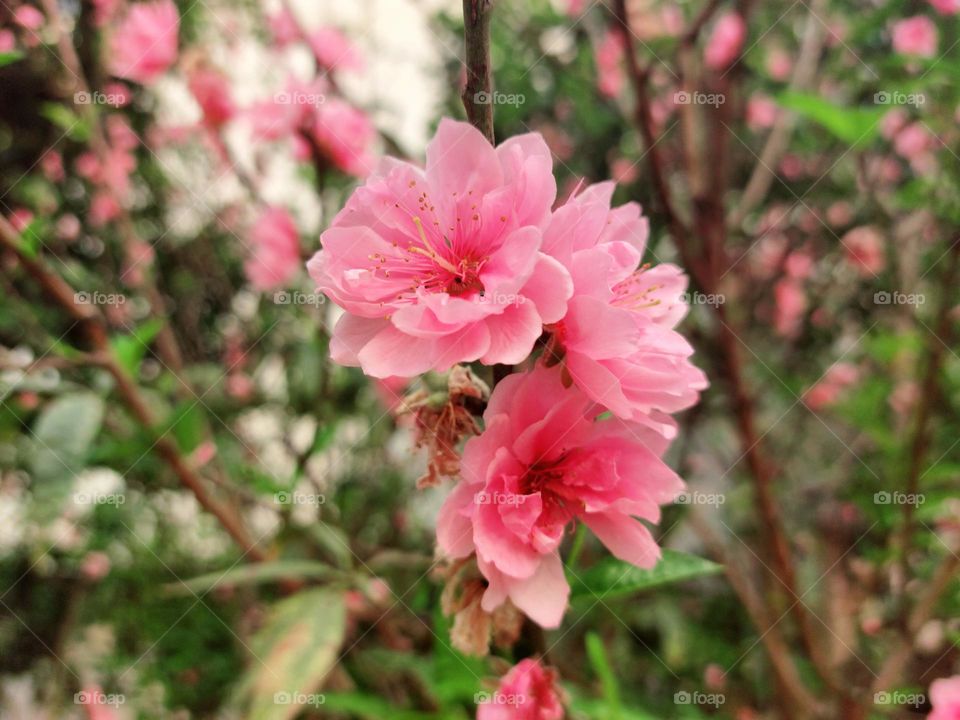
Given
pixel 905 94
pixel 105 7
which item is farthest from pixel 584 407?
pixel 105 7

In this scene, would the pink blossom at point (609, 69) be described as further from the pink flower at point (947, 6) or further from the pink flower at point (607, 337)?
the pink flower at point (607, 337)

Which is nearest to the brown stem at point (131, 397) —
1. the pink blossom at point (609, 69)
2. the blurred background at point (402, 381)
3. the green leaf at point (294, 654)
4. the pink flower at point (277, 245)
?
the blurred background at point (402, 381)

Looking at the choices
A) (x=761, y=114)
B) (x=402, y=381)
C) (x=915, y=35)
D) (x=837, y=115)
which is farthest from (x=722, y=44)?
(x=402, y=381)

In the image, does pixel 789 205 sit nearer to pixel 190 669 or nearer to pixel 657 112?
pixel 657 112

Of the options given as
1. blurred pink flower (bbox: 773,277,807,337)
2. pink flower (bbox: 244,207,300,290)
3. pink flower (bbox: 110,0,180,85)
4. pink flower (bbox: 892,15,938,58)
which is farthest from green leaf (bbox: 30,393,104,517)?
pink flower (bbox: 892,15,938,58)

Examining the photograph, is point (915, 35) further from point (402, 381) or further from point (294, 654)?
point (294, 654)
